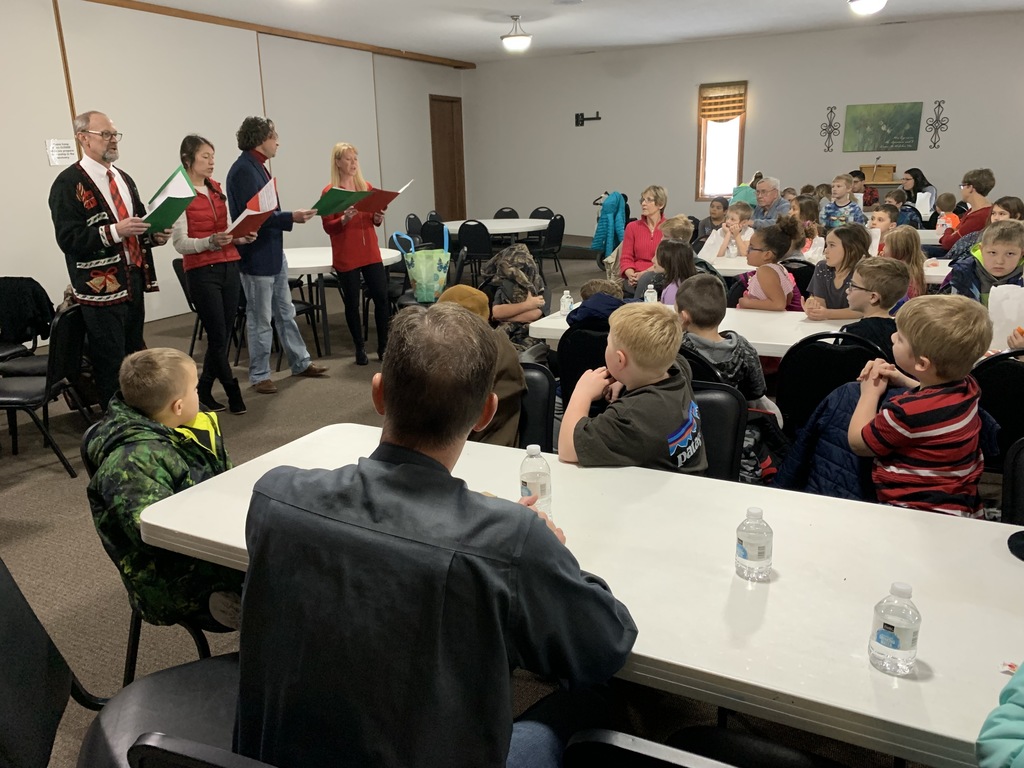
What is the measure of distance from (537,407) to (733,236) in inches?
172

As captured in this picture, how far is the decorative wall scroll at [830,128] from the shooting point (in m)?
10.1

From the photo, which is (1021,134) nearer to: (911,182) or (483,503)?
(911,182)

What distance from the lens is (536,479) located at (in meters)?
1.64

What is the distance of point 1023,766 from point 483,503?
0.65 metres

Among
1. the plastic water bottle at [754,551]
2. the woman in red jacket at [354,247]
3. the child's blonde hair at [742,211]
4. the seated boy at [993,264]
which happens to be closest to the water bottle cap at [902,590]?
the plastic water bottle at [754,551]

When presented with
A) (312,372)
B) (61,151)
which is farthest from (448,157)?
(312,372)

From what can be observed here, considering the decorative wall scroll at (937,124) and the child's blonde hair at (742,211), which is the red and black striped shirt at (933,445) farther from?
the decorative wall scroll at (937,124)

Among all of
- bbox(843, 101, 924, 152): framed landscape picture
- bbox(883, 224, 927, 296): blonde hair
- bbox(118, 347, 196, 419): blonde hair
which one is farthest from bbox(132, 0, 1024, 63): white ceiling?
bbox(118, 347, 196, 419): blonde hair

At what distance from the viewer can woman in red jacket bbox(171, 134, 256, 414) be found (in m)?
4.14

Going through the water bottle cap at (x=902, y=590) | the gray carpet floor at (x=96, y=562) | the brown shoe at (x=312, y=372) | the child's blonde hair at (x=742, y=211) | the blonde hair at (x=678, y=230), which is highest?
the child's blonde hair at (x=742, y=211)

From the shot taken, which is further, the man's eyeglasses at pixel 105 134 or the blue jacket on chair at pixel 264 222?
the blue jacket on chair at pixel 264 222

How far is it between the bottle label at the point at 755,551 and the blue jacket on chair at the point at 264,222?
12.7 feet

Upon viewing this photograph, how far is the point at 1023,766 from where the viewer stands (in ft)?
2.61

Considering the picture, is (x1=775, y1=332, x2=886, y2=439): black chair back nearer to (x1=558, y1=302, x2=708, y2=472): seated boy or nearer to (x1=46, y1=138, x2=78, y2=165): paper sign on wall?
(x1=558, y1=302, x2=708, y2=472): seated boy
